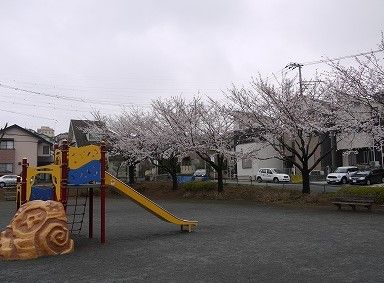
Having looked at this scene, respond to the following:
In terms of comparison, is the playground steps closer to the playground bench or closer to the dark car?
the playground bench

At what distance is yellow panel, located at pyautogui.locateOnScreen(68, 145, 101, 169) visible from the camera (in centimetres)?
962

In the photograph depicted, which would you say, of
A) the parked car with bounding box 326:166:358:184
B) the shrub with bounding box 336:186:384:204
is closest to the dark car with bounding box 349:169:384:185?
the parked car with bounding box 326:166:358:184

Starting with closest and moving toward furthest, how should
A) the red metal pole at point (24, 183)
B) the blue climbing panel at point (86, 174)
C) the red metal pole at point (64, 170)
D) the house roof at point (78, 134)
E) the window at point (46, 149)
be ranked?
the red metal pole at point (64, 170) → the red metal pole at point (24, 183) → the blue climbing panel at point (86, 174) → the house roof at point (78, 134) → the window at point (46, 149)

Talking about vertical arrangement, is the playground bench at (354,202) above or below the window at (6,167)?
below

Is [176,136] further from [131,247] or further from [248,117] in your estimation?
[131,247]

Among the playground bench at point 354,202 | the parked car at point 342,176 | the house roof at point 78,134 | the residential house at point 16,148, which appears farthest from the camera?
the house roof at point 78,134

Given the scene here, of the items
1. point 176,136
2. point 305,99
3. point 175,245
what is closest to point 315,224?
point 175,245

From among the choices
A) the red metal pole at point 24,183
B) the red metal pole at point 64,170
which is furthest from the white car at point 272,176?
the red metal pole at point 24,183

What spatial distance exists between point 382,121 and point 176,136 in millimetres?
11111

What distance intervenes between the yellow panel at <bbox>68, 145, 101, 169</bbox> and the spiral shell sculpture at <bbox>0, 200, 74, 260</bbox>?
50.7 inches

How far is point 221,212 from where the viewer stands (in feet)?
51.9

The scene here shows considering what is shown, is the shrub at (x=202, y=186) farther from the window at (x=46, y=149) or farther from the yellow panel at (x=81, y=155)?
the window at (x=46, y=149)

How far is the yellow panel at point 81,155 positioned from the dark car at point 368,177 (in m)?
23.7

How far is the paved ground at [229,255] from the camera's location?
20.7 ft
